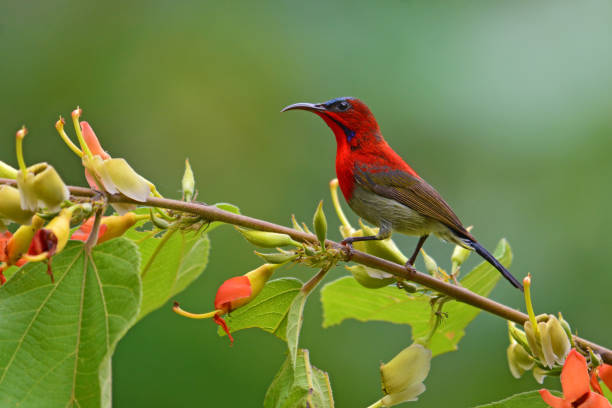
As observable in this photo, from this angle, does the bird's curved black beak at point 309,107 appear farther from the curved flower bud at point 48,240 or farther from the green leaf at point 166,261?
the curved flower bud at point 48,240

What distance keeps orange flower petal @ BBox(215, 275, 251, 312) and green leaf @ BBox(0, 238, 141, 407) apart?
21cm

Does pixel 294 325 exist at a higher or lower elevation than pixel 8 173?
lower

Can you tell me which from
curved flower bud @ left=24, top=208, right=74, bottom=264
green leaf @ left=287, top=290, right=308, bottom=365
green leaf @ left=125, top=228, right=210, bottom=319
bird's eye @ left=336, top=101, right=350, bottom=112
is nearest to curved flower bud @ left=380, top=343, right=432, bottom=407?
green leaf @ left=287, top=290, right=308, bottom=365

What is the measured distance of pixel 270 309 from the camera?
1646 mm

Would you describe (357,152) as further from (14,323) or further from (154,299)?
(14,323)

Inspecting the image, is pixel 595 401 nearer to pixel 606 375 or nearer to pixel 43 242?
pixel 606 375

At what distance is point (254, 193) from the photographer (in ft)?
14.7

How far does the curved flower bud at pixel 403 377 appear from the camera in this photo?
59.1 inches

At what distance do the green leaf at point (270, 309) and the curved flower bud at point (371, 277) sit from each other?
180 mm

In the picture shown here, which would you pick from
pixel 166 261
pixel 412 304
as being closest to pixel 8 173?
pixel 166 261

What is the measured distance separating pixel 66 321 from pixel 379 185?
1.40 meters

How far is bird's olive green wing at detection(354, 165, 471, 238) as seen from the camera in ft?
7.73

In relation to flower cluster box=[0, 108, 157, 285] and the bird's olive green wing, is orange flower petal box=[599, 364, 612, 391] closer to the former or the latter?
the bird's olive green wing

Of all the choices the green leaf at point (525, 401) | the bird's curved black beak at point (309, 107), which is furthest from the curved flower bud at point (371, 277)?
the bird's curved black beak at point (309, 107)
